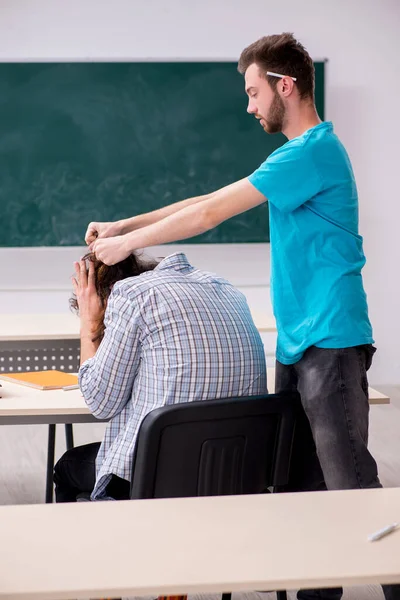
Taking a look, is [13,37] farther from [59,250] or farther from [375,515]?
[375,515]

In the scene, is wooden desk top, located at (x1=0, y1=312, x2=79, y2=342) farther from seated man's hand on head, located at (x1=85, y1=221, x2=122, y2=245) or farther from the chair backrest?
the chair backrest

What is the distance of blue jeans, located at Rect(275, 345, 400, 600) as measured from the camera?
1.90 metres

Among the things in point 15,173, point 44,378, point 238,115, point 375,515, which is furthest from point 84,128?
point 375,515

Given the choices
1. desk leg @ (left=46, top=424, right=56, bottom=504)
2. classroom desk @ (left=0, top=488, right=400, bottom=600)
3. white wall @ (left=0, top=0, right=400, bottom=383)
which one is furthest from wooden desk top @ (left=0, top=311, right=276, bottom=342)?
classroom desk @ (left=0, top=488, right=400, bottom=600)

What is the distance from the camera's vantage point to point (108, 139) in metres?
5.14

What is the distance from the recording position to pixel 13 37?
511cm

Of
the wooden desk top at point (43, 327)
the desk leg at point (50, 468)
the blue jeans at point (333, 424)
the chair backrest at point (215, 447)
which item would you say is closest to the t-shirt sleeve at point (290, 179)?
the blue jeans at point (333, 424)

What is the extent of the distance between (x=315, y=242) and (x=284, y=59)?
47 centimetres

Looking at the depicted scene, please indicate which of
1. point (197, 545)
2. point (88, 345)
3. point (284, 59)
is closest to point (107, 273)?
point (88, 345)

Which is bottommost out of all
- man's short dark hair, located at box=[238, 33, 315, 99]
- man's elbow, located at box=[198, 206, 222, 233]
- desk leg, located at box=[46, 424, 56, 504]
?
desk leg, located at box=[46, 424, 56, 504]

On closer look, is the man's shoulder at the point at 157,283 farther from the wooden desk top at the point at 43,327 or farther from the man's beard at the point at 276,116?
the wooden desk top at the point at 43,327

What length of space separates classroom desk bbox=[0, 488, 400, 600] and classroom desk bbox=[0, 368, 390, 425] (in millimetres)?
861

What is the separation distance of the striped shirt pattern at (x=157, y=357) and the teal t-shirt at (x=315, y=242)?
0.15m

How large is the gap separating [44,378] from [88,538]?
55.5 inches
